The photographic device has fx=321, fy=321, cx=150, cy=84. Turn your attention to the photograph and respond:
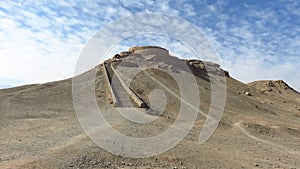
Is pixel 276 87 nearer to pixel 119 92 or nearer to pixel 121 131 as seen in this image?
pixel 119 92

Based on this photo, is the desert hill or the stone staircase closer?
the desert hill

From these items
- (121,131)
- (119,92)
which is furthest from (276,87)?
(121,131)

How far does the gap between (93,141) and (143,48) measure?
191ft

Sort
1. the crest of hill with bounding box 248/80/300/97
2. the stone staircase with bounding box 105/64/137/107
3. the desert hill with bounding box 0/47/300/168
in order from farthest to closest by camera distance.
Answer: the crest of hill with bounding box 248/80/300/97
the stone staircase with bounding box 105/64/137/107
the desert hill with bounding box 0/47/300/168

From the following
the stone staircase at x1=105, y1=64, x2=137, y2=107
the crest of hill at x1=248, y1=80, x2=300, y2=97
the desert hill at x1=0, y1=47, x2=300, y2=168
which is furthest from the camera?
the crest of hill at x1=248, y1=80, x2=300, y2=97

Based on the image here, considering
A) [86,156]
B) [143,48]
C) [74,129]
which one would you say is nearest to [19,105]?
[74,129]

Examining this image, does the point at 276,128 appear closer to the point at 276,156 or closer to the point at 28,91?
the point at 276,156

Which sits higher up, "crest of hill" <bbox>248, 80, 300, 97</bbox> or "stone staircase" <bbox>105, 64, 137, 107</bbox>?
"crest of hill" <bbox>248, 80, 300, 97</bbox>

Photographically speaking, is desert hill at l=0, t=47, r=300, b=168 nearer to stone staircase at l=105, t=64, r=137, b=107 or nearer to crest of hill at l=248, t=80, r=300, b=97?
stone staircase at l=105, t=64, r=137, b=107

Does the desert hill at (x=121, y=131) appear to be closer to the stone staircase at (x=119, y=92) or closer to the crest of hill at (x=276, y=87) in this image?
the stone staircase at (x=119, y=92)

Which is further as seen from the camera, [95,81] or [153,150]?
[95,81]

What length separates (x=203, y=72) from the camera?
72.4m

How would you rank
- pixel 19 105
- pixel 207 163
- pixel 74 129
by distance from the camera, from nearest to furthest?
1. pixel 207 163
2. pixel 74 129
3. pixel 19 105

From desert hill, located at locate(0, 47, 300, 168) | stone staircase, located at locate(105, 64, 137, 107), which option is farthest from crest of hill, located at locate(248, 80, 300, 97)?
stone staircase, located at locate(105, 64, 137, 107)
